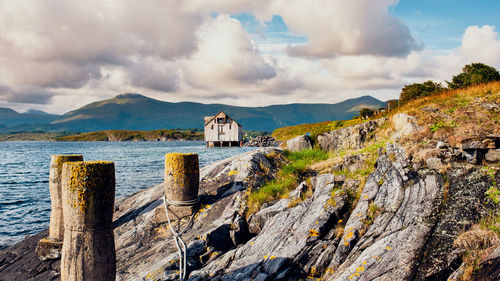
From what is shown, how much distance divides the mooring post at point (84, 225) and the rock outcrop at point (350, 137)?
1574 cm

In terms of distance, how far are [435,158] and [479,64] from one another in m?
48.5

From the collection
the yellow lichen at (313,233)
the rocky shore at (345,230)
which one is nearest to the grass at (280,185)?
the rocky shore at (345,230)

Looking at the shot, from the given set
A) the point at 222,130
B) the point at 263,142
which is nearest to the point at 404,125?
the point at 222,130

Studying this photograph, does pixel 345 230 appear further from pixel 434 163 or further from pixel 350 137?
pixel 350 137

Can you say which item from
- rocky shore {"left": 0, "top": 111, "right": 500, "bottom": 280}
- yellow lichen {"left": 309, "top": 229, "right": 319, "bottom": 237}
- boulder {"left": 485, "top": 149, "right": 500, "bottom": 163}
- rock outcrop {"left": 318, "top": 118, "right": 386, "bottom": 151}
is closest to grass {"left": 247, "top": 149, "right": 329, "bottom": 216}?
rocky shore {"left": 0, "top": 111, "right": 500, "bottom": 280}

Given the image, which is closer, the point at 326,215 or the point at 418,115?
the point at 326,215

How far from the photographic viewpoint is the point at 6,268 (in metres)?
12.0

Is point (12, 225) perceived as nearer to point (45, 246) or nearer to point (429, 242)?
point (45, 246)

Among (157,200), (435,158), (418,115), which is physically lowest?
(157,200)

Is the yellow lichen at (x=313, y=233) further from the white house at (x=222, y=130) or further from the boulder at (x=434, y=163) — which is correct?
the white house at (x=222, y=130)

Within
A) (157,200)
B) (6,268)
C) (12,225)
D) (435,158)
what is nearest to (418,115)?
(435,158)

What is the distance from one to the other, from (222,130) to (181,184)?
9879cm

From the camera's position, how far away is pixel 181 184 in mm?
10688

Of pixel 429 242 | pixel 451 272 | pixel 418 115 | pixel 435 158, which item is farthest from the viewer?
pixel 418 115
